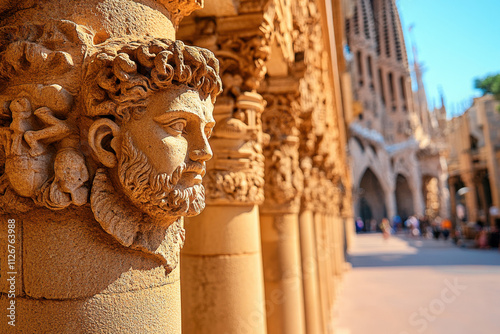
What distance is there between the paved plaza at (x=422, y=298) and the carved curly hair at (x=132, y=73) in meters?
6.38

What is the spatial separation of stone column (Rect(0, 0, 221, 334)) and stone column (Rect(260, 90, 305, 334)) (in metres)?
2.84

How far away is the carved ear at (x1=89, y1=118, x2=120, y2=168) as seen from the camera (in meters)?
1.16

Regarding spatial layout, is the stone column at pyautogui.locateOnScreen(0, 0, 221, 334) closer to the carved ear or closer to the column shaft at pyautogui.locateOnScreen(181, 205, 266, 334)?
the carved ear

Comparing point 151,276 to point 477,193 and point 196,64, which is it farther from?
point 477,193

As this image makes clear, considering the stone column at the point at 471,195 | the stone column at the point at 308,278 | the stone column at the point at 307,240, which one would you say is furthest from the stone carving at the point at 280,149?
the stone column at the point at 471,195

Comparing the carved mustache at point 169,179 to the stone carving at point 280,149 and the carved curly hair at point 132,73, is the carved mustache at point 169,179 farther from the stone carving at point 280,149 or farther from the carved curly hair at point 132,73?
the stone carving at point 280,149

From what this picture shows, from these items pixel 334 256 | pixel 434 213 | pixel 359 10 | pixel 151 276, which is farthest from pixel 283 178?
pixel 359 10

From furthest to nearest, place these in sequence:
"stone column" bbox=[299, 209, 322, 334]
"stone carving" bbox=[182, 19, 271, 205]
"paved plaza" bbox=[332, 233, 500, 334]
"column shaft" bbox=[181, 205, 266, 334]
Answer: "paved plaza" bbox=[332, 233, 500, 334]
"stone column" bbox=[299, 209, 322, 334]
"stone carving" bbox=[182, 19, 271, 205]
"column shaft" bbox=[181, 205, 266, 334]

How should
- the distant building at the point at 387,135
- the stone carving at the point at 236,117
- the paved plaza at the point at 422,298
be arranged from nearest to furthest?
the stone carving at the point at 236,117 → the paved plaza at the point at 422,298 → the distant building at the point at 387,135

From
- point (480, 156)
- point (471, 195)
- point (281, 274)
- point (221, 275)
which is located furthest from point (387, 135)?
point (221, 275)

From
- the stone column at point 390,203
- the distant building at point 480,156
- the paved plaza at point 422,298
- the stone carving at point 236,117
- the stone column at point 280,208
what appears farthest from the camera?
the stone column at point 390,203

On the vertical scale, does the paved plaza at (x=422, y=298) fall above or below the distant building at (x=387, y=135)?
below

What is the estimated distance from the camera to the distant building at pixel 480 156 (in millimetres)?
19375

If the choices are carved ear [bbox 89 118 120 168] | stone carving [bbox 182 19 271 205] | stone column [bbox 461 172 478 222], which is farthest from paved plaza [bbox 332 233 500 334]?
stone column [bbox 461 172 478 222]
